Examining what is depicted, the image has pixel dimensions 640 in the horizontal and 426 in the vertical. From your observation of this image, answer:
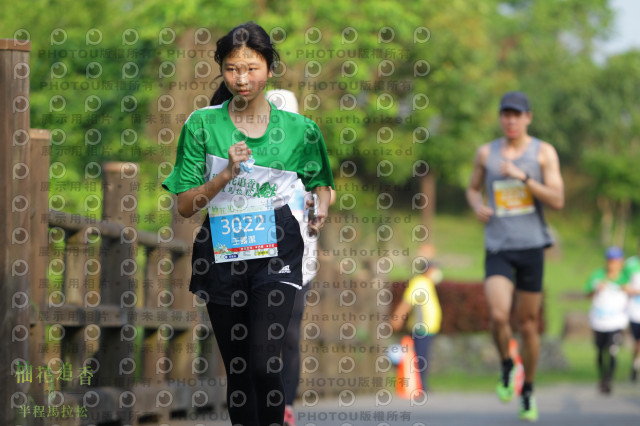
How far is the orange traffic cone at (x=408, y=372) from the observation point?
15.6 m

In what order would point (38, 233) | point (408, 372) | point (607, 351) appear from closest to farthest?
point (38, 233)
point (607, 351)
point (408, 372)

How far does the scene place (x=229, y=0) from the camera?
1638 cm

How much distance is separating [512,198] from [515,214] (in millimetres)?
123

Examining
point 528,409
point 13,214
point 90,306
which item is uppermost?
point 13,214

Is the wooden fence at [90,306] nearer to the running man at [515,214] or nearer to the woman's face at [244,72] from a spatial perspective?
the woman's face at [244,72]

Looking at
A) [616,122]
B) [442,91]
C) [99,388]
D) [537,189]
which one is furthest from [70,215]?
[616,122]

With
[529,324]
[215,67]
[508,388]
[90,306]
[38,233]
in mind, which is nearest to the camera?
[38,233]

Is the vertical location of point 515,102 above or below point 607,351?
above

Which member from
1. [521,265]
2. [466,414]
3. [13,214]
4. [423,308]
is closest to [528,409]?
[521,265]

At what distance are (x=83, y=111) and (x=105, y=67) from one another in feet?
4.26

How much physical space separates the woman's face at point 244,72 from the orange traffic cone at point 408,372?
1061cm

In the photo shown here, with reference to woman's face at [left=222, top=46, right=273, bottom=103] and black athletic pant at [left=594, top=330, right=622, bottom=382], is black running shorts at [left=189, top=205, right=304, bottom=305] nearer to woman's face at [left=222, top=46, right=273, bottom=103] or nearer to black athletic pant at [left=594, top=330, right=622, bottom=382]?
woman's face at [left=222, top=46, right=273, bottom=103]

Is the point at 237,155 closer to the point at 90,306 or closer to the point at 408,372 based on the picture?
the point at 90,306

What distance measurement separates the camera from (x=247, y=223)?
491 centimetres
